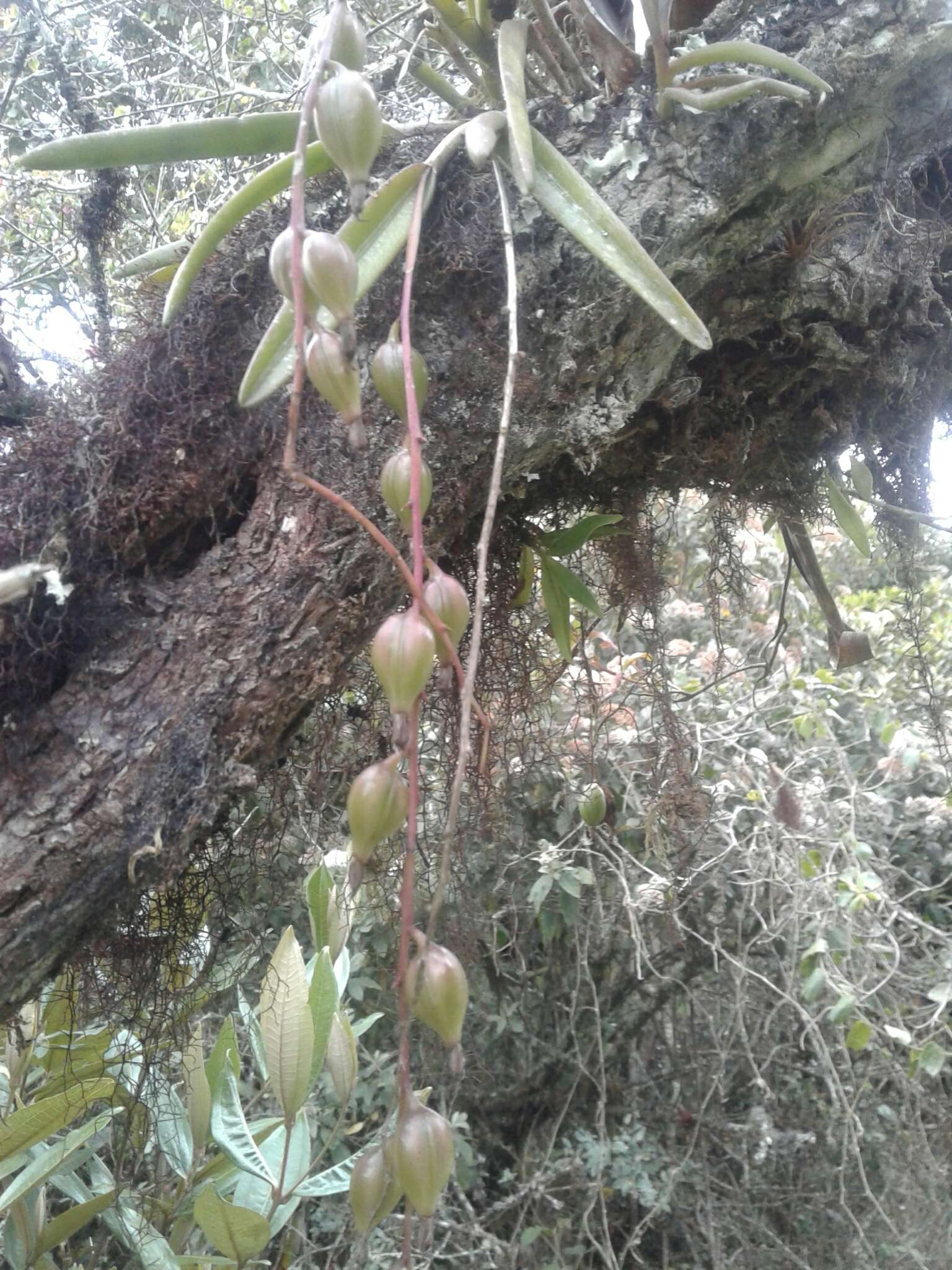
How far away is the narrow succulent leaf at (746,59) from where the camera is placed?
62 cm

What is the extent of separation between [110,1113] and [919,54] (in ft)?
3.80

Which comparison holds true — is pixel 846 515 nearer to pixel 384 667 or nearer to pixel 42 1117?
pixel 384 667

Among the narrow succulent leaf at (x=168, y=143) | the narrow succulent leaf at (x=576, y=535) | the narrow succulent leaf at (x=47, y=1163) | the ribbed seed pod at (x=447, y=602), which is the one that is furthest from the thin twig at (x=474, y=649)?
the narrow succulent leaf at (x=47, y=1163)

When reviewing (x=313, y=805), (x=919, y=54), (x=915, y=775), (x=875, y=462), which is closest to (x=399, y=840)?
(x=313, y=805)

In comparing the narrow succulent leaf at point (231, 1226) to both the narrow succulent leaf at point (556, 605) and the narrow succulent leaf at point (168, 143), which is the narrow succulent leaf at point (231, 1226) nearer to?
the narrow succulent leaf at point (556, 605)

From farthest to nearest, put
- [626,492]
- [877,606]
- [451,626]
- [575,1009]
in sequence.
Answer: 1. [877,606]
2. [575,1009]
3. [626,492]
4. [451,626]

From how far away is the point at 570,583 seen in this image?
0.93 metres

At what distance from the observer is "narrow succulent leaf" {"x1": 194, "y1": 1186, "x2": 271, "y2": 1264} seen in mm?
799

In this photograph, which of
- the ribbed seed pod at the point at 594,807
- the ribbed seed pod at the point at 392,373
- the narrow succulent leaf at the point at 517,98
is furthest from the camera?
the ribbed seed pod at the point at 594,807

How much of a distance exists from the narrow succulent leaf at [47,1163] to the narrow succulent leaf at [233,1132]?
4.1 inches

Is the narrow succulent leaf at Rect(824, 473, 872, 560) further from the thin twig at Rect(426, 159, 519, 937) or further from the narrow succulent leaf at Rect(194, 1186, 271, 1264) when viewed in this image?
the narrow succulent leaf at Rect(194, 1186, 271, 1264)

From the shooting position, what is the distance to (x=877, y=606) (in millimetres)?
2084

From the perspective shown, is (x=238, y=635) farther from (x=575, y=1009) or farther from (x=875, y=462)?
(x=575, y=1009)

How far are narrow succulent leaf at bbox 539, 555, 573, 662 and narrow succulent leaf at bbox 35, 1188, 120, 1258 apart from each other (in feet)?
2.32
